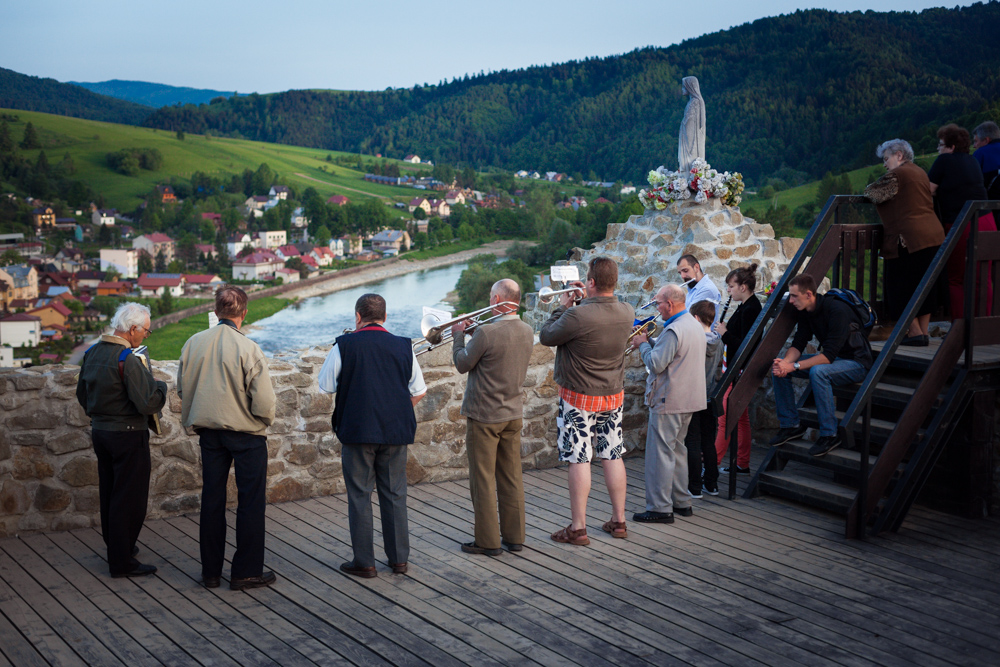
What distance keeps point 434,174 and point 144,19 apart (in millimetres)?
21701

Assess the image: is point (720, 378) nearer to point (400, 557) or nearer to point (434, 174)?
Result: point (400, 557)

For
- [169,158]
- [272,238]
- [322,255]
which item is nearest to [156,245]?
[272,238]

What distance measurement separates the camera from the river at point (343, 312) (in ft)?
103

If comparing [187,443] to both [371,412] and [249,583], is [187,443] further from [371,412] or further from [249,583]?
[371,412]

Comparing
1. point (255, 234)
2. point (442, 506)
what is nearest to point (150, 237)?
point (255, 234)

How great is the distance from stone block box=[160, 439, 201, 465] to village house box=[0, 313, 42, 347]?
1477 centimetres

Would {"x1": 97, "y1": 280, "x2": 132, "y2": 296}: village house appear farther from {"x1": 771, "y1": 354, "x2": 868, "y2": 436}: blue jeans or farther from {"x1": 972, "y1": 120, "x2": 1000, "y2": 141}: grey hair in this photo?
{"x1": 972, "y1": 120, "x2": 1000, "y2": 141}: grey hair

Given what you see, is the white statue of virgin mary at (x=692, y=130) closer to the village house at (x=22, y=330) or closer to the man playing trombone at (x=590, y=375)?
the man playing trombone at (x=590, y=375)

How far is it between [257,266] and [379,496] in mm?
35371

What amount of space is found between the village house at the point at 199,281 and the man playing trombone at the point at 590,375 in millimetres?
29849

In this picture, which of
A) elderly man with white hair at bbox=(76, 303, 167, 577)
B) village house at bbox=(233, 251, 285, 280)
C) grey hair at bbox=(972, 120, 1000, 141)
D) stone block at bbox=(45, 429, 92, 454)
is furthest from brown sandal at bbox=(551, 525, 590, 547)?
village house at bbox=(233, 251, 285, 280)

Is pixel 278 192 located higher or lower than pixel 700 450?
higher

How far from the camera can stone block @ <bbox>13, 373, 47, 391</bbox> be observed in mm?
4512

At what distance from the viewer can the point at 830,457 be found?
5.10 meters
